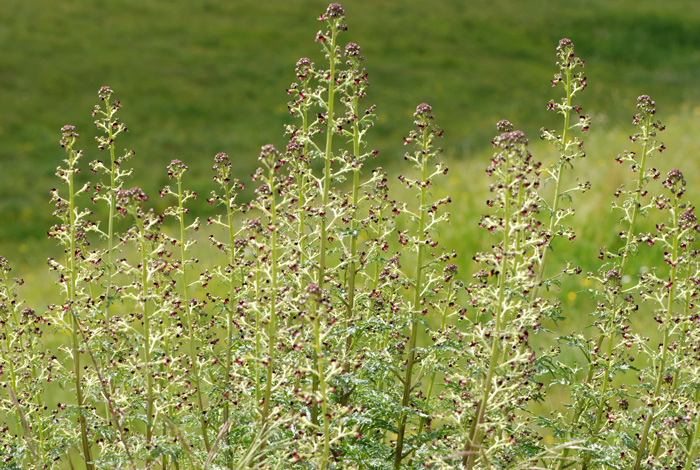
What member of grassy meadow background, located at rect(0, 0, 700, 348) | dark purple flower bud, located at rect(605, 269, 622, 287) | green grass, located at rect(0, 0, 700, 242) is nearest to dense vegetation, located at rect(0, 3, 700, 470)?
dark purple flower bud, located at rect(605, 269, 622, 287)

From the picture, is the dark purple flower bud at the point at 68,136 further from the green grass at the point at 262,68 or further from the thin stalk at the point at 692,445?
the green grass at the point at 262,68

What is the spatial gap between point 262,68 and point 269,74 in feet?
2.64

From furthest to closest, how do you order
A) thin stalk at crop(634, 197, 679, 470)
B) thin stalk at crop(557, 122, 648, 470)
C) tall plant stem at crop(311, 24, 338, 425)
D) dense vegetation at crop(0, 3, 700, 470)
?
thin stalk at crop(557, 122, 648, 470) → tall plant stem at crop(311, 24, 338, 425) → thin stalk at crop(634, 197, 679, 470) → dense vegetation at crop(0, 3, 700, 470)

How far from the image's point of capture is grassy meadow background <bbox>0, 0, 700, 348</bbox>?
26.2m

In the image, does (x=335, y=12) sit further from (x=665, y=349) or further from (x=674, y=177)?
(x=665, y=349)

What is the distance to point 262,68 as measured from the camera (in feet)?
122

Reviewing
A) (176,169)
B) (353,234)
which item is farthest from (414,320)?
(176,169)

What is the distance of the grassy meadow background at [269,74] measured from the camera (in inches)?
1030

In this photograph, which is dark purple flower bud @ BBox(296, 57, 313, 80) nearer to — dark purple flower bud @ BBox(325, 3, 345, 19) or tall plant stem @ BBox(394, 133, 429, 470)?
dark purple flower bud @ BBox(325, 3, 345, 19)

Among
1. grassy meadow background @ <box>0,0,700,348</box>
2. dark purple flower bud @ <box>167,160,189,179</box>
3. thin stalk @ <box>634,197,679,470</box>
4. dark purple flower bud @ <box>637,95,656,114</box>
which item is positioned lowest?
thin stalk @ <box>634,197,679,470</box>

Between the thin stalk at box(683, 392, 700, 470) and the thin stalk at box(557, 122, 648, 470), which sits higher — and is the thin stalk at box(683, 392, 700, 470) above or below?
below

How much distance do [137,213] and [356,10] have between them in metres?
43.3

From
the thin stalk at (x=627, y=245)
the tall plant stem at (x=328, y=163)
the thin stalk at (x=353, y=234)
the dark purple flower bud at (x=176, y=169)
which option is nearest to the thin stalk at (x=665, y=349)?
the thin stalk at (x=627, y=245)

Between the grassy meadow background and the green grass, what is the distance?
0.11 meters
